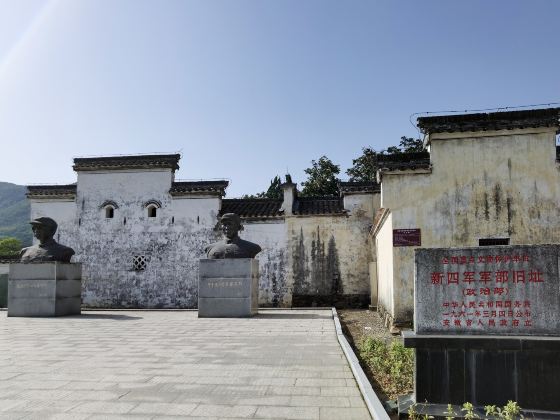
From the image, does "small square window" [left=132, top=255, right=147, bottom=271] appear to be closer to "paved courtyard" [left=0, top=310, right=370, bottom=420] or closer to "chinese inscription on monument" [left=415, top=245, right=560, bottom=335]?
"paved courtyard" [left=0, top=310, right=370, bottom=420]

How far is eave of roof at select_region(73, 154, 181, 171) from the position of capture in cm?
1772

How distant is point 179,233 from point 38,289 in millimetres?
6203

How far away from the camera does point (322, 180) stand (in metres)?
29.0

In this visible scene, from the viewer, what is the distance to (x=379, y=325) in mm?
11695

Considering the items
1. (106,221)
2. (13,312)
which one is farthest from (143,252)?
(13,312)

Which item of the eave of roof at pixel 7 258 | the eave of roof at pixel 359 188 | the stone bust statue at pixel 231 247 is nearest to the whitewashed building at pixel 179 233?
Result: the eave of roof at pixel 359 188

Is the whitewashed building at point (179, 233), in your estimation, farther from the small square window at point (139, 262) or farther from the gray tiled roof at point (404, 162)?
the gray tiled roof at point (404, 162)

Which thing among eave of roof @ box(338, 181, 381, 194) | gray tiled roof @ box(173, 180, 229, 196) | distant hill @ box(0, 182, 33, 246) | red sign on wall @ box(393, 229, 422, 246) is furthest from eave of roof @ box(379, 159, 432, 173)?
distant hill @ box(0, 182, 33, 246)

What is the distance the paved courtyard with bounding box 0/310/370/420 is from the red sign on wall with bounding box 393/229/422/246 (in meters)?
2.94

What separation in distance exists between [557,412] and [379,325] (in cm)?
760

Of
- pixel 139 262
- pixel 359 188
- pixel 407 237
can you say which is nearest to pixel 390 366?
pixel 407 237

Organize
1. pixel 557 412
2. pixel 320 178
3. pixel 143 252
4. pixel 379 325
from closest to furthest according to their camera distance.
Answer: pixel 557 412
pixel 379 325
pixel 143 252
pixel 320 178

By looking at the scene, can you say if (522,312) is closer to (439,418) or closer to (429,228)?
(439,418)

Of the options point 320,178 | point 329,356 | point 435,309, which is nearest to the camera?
point 435,309
